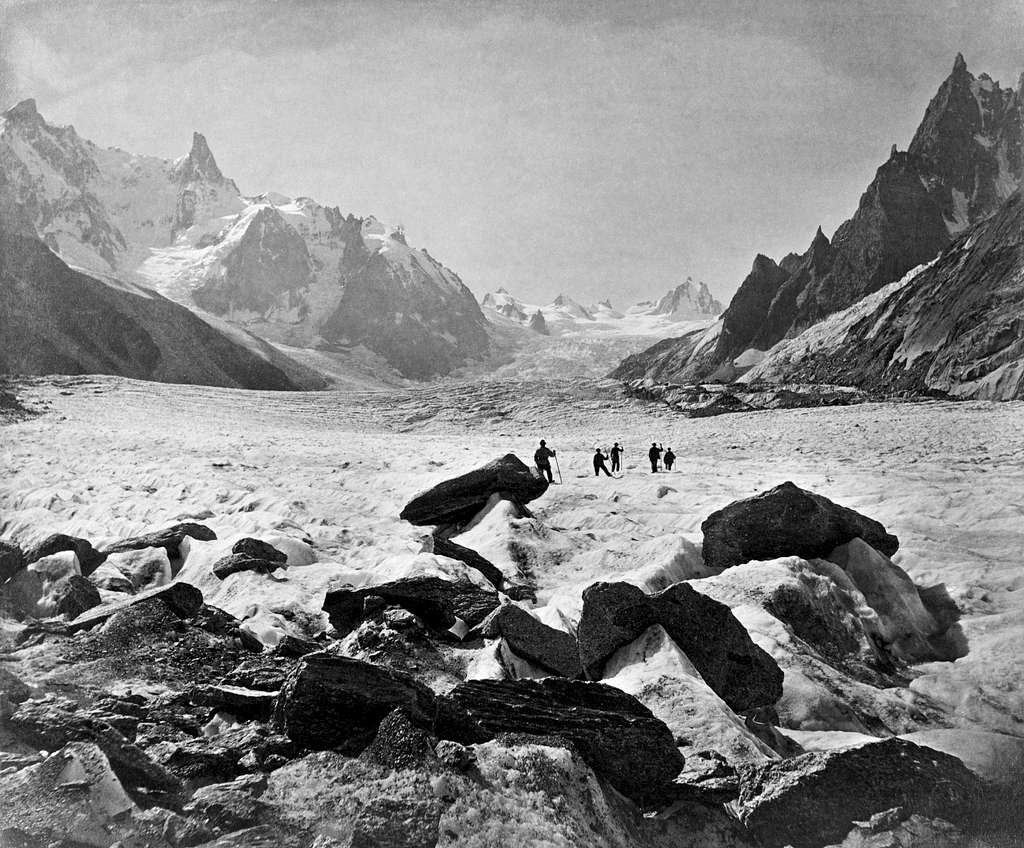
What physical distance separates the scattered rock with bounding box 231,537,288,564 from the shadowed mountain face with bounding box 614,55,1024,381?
717 cm

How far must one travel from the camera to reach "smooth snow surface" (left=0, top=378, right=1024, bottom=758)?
495cm

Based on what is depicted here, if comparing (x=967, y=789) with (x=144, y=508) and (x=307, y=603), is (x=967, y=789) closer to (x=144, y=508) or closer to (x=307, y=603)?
(x=307, y=603)

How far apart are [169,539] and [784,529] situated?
740 cm

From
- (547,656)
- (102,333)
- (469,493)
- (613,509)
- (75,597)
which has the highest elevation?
(102,333)

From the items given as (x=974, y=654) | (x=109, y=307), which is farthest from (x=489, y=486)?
(x=109, y=307)

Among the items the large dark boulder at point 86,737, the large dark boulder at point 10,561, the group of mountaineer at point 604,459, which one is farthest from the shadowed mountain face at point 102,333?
the large dark boulder at point 86,737

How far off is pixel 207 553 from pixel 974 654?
7.89 m

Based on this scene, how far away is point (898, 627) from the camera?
5602 mm

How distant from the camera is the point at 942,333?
2850cm

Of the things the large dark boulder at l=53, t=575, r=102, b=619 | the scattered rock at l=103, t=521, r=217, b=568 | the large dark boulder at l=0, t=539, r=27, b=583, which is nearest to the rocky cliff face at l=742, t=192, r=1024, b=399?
the large dark boulder at l=53, t=575, r=102, b=619

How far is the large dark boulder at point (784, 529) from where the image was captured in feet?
21.6

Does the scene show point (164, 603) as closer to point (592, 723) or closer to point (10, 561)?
point (10, 561)

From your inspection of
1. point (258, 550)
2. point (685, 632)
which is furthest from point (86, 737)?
point (258, 550)

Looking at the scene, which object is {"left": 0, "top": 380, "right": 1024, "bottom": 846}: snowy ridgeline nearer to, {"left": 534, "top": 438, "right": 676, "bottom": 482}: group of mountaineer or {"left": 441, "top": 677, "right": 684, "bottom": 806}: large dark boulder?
{"left": 441, "top": 677, "right": 684, "bottom": 806}: large dark boulder
